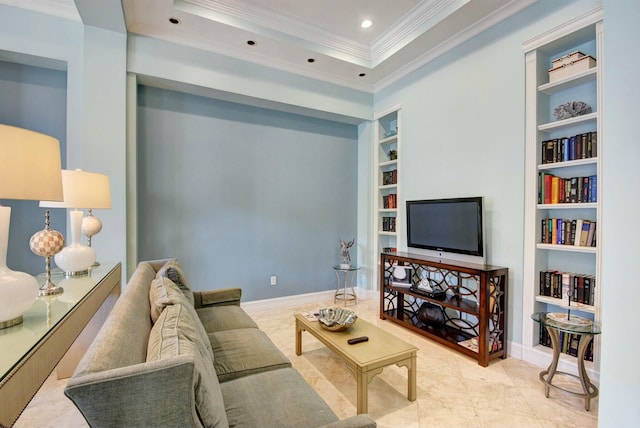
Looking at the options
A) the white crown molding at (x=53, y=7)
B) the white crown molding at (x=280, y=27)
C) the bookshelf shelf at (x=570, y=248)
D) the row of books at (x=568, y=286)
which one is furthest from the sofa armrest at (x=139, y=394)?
the white crown molding at (x=53, y=7)

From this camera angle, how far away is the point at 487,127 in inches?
113

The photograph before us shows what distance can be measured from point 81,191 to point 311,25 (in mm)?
2817

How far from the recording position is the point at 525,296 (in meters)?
2.55

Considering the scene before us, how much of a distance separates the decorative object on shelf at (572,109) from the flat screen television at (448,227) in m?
0.88

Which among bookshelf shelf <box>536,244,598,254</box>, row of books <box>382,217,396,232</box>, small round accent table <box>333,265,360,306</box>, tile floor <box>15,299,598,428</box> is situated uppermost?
row of books <box>382,217,396,232</box>

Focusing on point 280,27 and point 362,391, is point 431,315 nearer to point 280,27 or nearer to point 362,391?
point 362,391

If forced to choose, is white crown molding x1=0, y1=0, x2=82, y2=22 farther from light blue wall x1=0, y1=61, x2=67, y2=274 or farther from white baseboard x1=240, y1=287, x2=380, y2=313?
white baseboard x1=240, y1=287, x2=380, y2=313

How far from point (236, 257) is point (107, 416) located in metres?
3.12

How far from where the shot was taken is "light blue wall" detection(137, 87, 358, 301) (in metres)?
3.40

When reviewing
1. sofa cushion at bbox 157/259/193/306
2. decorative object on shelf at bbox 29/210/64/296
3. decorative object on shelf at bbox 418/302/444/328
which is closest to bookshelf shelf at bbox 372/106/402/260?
decorative object on shelf at bbox 418/302/444/328

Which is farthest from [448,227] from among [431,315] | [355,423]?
[355,423]

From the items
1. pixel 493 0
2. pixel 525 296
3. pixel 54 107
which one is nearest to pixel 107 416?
pixel 525 296

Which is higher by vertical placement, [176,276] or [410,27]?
[410,27]

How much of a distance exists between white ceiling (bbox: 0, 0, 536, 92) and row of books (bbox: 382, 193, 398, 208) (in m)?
1.63
